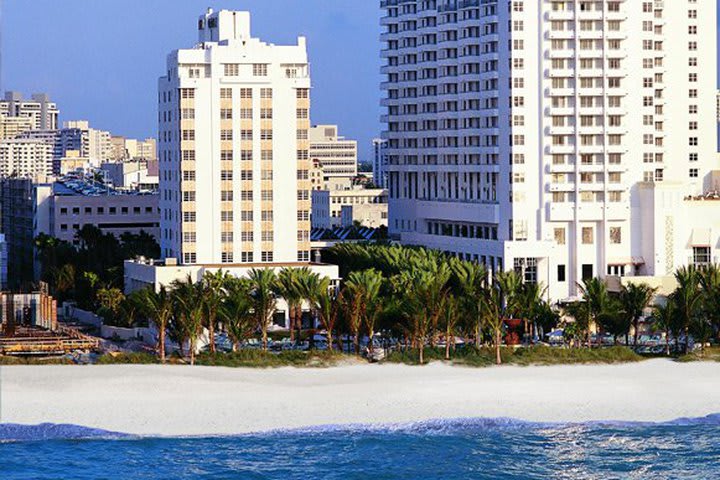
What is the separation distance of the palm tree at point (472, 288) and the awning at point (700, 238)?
57.1ft

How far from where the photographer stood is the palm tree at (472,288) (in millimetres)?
77188

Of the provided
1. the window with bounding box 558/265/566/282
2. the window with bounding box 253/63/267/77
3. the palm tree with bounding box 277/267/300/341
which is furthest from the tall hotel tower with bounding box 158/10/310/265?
the window with bounding box 558/265/566/282

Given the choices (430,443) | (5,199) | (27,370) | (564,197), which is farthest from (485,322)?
(5,199)

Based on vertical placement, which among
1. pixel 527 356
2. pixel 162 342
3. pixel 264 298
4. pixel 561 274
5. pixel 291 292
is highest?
pixel 561 274

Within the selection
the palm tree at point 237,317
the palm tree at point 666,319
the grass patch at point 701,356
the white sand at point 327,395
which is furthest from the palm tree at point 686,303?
the palm tree at point 237,317

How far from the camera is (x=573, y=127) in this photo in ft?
333

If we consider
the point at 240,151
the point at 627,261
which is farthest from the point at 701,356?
the point at 240,151

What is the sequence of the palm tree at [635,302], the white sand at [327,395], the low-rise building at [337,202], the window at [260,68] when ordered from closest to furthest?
the white sand at [327,395], the palm tree at [635,302], the window at [260,68], the low-rise building at [337,202]

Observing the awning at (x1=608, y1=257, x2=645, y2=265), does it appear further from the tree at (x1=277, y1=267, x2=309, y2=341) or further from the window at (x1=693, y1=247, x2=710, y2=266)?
the tree at (x1=277, y1=267, x2=309, y2=341)

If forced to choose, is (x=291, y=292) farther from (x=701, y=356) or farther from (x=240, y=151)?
(x=701, y=356)

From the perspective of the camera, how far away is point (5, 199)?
150 meters

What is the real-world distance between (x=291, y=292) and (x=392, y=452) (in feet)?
67.3

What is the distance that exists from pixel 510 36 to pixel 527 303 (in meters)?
22.9

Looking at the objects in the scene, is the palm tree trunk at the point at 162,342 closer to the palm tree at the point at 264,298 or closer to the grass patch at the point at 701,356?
the palm tree at the point at 264,298
